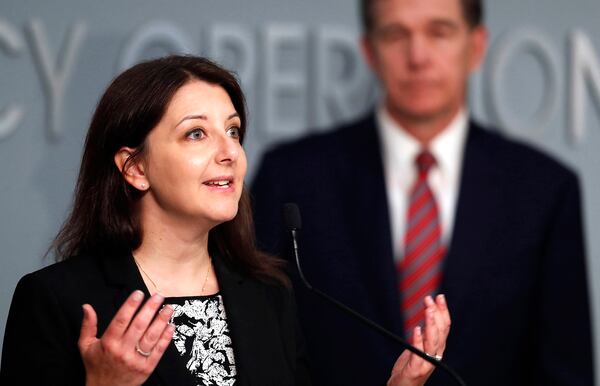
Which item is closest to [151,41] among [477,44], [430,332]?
[477,44]

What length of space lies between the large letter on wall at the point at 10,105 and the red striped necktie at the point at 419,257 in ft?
4.56

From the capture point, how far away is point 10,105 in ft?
12.5

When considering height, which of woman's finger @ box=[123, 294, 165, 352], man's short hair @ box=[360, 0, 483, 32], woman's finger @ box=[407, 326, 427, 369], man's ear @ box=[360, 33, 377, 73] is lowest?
woman's finger @ box=[407, 326, 427, 369]

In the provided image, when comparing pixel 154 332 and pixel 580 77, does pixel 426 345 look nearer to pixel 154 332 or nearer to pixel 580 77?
pixel 154 332

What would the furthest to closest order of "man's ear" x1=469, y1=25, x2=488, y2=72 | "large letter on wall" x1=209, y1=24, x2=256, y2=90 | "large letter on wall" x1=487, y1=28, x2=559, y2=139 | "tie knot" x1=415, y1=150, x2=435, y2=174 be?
"large letter on wall" x1=487, y1=28, x2=559, y2=139 → "large letter on wall" x1=209, y1=24, x2=256, y2=90 → "man's ear" x1=469, y1=25, x2=488, y2=72 → "tie knot" x1=415, y1=150, x2=435, y2=174

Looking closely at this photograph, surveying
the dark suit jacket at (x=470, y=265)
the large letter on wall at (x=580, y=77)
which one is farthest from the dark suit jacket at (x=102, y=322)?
the large letter on wall at (x=580, y=77)

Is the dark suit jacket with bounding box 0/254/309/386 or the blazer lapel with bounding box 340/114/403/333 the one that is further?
the blazer lapel with bounding box 340/114/403/333

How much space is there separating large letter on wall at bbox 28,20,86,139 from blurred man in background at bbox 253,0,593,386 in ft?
2.48

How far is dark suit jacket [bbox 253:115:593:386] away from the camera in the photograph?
11.4ft

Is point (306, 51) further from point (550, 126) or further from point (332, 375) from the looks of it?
point (332, 375)

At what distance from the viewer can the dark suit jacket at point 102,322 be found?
214cm

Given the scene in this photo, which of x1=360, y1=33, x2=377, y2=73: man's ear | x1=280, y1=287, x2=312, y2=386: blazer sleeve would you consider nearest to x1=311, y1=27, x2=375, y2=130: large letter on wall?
x1=360, y1=33, x2=377, y2=73: man's ear

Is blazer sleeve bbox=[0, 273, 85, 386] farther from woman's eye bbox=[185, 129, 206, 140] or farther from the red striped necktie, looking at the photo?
the red striped necktie

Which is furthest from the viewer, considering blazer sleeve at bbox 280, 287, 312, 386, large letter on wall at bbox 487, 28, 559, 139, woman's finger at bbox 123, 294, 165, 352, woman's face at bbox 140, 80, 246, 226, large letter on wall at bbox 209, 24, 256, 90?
large letter on wall at bbox 487, 28, 559, 139
